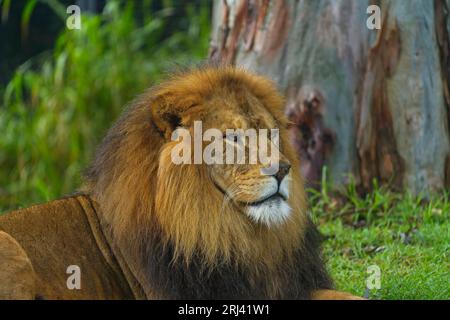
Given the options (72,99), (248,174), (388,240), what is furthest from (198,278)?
(72,99)

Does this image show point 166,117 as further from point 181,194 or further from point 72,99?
point 72,99

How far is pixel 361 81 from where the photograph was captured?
7234mm

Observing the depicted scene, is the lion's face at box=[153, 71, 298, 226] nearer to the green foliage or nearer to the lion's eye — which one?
the lion's eye

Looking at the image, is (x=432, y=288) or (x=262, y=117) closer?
(x=262, y=117)

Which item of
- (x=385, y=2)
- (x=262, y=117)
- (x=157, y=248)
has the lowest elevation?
(x=157, y=248)

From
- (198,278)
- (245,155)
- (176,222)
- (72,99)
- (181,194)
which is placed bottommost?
(198,278)

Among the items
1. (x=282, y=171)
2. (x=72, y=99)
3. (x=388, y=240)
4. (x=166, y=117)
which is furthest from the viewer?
(x=72, y=99)

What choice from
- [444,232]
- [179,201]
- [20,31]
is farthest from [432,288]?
[20,31]

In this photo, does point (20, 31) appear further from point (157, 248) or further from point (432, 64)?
point (157, 248)

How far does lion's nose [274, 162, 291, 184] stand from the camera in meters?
4.25

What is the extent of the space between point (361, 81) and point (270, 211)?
3139 mm

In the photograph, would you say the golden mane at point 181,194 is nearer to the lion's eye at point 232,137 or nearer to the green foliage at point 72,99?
the lion's eye at point 232,137

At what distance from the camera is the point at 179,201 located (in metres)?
4.36
